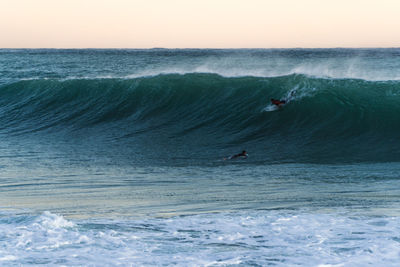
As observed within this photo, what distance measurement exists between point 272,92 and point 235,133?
10.8ft

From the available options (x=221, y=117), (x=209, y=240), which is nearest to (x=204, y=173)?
(x=209, y=240)

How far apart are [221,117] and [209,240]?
9.99 metres

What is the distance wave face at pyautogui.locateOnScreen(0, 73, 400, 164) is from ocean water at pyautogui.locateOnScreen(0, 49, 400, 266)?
0.06 meters

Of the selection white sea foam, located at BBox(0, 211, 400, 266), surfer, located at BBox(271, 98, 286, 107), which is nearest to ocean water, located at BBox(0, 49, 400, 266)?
white sea foam, located at BBox(0, 211, 400, 266)

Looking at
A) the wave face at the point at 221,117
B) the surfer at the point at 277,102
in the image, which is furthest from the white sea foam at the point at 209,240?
the surfer at the point at 277,102

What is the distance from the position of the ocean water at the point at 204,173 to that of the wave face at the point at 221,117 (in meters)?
0.06

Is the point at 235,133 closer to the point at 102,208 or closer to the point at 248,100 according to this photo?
the point at 248,100

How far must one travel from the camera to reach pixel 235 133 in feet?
45.2

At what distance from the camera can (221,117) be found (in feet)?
50.4

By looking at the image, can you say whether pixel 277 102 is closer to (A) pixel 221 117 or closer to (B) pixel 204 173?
(A) pixel 221 117

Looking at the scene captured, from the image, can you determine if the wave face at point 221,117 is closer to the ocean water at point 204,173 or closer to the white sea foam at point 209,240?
the ocean water at point 204,173

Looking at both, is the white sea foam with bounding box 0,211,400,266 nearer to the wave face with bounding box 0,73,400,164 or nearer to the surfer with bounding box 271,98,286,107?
the wave face with bounding box 0,73,400,164

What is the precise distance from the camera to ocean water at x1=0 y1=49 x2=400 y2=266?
5.28 m

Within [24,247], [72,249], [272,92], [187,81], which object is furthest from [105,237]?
[187,81]
